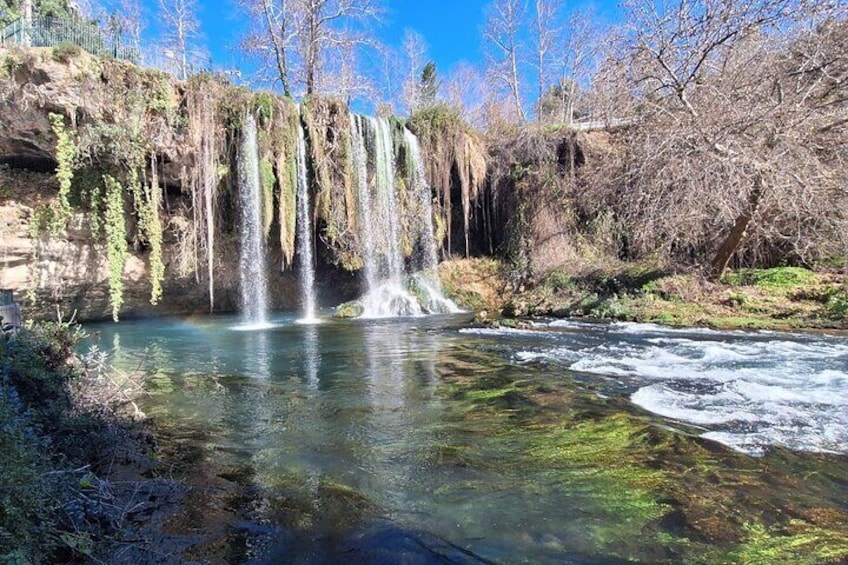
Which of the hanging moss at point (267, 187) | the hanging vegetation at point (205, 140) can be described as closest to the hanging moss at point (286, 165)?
the hanging moss at point (267, 187)

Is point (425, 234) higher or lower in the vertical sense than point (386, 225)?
lower

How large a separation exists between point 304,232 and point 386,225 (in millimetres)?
2834

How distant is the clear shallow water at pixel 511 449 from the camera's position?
Result: 3.31m

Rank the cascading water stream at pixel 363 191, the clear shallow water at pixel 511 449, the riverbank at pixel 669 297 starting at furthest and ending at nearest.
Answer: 1. the cascading water stream at pixel 363 191
2. the riverbank at pixel 669 297
3. the clear shallow water at pixel 511 449

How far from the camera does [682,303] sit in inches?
568

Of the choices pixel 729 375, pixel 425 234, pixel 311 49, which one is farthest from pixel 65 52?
pixel 729 375

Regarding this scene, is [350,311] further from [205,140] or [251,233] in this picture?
[205,140]

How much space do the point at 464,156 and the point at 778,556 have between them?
17379mm

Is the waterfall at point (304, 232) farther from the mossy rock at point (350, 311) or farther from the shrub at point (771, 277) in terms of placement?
the shrub at point (771, 277)

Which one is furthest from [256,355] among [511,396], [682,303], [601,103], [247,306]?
[601,103]

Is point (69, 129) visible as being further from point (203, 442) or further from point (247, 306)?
point (203, 442)

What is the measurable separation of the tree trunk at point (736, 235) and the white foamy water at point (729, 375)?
439 centimetres

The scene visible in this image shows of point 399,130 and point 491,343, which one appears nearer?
point 491,343

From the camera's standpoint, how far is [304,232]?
16.1 meters
